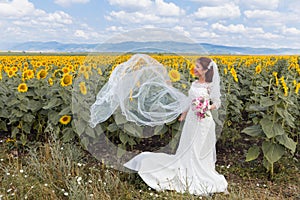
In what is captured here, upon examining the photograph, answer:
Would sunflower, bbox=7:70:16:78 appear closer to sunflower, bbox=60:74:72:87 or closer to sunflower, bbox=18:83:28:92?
sunflower, bbox=18:83:28:92

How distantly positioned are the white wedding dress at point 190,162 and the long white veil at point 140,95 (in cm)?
25

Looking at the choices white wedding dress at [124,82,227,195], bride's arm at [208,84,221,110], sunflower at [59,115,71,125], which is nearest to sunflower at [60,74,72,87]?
sunflower at [59,115,71,125]

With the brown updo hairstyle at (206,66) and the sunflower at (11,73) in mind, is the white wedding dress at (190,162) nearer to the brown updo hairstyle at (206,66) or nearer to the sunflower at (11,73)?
the brown updo hairstyle at (206,66)

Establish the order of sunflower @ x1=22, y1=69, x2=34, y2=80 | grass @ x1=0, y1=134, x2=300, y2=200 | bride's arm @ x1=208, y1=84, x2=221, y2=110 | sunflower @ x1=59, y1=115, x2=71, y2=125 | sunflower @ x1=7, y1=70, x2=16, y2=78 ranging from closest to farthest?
grass @ x1=0, y1=134, x2=300, y2=200
bride's arm @ x1=208, y1=84, x2=221, y2=110
sunflower @ x1=59, y1=115, x2=71, y2=125
sunflower @ x1=22, y1=69, x2=34, y2=80
sunflower @ x1=7, y1=70, x2=16, y2=78

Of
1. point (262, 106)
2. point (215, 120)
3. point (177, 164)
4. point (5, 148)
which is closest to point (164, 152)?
point (177, 164)

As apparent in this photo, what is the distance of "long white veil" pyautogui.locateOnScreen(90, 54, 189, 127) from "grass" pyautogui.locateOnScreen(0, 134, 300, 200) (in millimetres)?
625

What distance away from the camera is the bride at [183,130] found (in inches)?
153

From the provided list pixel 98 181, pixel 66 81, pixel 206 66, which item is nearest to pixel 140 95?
pixel 206 66

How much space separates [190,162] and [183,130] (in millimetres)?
378

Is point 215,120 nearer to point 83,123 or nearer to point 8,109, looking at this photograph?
point 83,123

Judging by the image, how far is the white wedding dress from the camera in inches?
154

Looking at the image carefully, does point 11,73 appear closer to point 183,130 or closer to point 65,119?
point 65,119

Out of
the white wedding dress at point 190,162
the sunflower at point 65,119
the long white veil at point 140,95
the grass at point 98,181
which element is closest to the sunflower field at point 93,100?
the sunflower at point 65,119

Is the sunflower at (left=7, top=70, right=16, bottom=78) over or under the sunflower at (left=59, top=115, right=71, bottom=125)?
over
